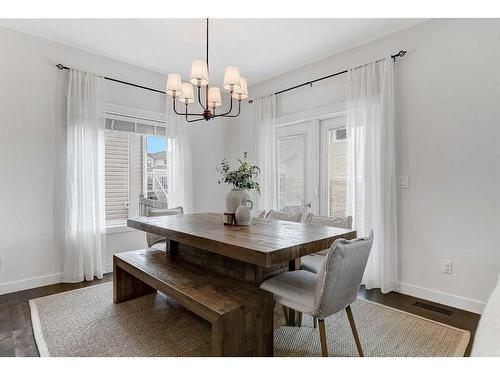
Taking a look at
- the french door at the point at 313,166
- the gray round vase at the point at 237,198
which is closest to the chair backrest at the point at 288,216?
the french door at the point at 313,166

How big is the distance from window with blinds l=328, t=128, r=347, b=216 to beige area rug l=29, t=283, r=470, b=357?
1255mm

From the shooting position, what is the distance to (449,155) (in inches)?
99.4

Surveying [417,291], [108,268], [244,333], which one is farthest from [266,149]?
[244,333]

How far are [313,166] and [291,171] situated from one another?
0.38 meters

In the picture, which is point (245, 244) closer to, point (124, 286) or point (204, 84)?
point (204, 84)

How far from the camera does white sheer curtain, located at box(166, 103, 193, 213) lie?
3.93 meters

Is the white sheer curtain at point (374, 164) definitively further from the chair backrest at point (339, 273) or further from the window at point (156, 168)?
the window at point (156, 168)

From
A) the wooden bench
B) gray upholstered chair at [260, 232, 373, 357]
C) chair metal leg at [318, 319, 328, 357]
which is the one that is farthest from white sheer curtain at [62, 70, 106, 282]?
chair metal leg at [318, 319, 328, 357]

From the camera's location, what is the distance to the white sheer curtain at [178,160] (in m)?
3.93

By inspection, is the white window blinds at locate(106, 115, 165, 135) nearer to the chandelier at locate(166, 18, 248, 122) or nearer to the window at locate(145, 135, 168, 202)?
the window at locate(145, 135, 168, 202)

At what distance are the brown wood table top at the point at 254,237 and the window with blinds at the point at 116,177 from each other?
130 centimetres
